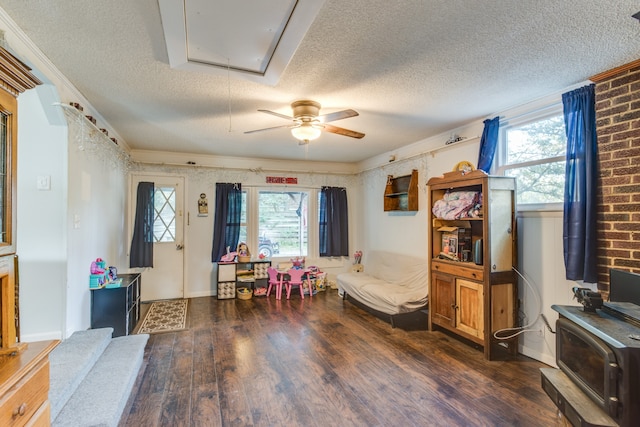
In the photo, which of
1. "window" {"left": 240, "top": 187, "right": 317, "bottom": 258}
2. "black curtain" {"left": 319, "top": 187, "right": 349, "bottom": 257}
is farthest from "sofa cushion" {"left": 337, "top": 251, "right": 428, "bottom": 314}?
"window" {"left": 240, "top": 187, "right": 317, "bottom": 258}

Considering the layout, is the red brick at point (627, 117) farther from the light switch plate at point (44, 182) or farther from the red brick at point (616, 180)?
the light switch plate at point (44, 182)

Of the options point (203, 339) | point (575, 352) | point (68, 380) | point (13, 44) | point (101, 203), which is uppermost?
point (13, 44)

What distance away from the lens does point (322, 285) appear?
5633 millimetres

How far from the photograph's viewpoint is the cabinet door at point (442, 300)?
130 inches

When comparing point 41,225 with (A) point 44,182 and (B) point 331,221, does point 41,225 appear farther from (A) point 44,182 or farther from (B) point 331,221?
(B) point 331,221

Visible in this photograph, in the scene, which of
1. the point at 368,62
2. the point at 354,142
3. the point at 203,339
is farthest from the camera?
the point at 354,142

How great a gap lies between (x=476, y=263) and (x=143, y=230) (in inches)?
181

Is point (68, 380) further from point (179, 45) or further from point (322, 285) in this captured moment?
point (322, 285)

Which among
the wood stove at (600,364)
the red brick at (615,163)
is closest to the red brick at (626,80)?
the red brick at (615,163)

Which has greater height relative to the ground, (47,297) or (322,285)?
(47,297)

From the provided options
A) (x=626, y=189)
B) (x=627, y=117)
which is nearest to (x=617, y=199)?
(x=626, y=189)

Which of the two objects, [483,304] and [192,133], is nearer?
[483,304]

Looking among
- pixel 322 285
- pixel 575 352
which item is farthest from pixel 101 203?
pixel 575 352

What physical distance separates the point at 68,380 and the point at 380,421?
2026 millimetres
